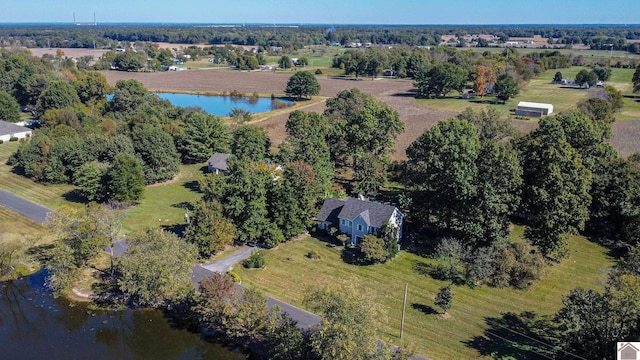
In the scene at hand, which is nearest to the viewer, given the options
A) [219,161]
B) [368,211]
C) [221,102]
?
[368,211]

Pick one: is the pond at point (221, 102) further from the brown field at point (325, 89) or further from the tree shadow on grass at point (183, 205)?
the tree shadow on grass at point (183, 205)

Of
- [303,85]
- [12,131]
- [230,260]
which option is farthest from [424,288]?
[303,85]

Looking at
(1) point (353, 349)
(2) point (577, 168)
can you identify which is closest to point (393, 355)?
(1) point (353, 349)

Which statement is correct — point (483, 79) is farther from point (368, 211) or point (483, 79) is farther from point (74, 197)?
point (74, 197)

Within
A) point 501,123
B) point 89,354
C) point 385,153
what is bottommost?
point 89,354

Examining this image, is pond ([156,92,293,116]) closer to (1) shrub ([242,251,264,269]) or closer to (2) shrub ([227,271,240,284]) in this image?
(1) shrub ([242,251,264,269])

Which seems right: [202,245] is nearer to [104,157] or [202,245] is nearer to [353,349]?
[353,349]

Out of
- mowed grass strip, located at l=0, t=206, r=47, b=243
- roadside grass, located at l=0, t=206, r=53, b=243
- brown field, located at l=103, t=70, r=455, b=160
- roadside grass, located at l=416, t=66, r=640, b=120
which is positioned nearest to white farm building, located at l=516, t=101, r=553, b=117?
roadside grass, located at l=416, t=66, r=640, b=120
